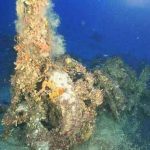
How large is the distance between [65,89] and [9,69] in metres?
9.33

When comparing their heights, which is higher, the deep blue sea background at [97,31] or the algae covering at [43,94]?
the deep blue sea background at [97,31]

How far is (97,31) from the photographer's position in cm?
4594

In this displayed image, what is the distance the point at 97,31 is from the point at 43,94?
3814 centimetres

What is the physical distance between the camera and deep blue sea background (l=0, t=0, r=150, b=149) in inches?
893

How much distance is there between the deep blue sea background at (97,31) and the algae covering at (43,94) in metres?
3.02

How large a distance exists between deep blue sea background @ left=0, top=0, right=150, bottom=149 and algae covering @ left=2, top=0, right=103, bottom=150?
3.02 meters

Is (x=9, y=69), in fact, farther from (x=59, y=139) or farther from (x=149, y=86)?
(x=59, y=139)

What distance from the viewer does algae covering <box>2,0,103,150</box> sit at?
8.16 m

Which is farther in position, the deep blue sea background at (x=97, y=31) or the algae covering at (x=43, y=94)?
the deep blue sea background at (x=97, y=31)

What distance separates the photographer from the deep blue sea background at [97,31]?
22.7m

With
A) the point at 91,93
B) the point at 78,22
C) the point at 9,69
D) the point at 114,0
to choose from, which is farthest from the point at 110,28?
the point at 91,93

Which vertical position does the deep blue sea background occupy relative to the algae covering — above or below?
above

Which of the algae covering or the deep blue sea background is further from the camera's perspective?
the deep blue sea background

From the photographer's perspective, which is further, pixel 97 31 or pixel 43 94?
pixel 97 31
